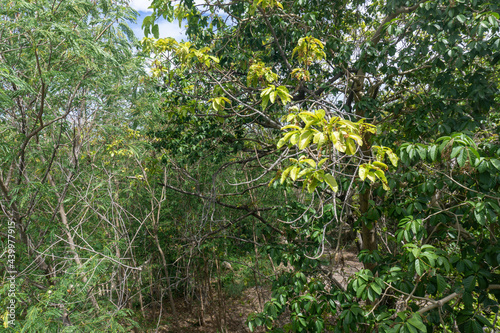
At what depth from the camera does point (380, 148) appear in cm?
209

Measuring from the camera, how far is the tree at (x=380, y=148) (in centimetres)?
200

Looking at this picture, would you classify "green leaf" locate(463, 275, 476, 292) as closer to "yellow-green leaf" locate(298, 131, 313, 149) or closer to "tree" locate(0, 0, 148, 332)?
"yellow-green leaf" locate(298, 131, 313, 149)

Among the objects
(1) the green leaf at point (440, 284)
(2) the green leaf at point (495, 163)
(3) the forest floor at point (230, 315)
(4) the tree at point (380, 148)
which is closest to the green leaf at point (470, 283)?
(4) the tree at point (380, 148)

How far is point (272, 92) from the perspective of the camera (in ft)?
7.48

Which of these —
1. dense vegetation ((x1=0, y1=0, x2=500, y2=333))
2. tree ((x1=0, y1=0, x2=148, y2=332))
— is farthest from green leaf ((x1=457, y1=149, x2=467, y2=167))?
tree ((x1=0, y1=0, x2=148, y2=332))

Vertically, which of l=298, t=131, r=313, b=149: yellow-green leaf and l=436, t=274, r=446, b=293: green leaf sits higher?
l=298, t=131, r=313, b=149: yellow-green leaf

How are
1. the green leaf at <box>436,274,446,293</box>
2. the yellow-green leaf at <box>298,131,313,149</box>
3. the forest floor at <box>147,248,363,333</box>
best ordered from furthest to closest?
the forest floor at <box>147,248,363,333</box> → the green leaf at <box>436,274,446,293</box> → the yellow-green leaf at <box>298,131,313,149</box>

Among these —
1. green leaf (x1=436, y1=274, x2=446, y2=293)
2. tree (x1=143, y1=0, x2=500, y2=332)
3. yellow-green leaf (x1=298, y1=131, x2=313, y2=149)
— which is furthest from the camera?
green leaf (x1=436, y1=274, x2=446, y2=293)

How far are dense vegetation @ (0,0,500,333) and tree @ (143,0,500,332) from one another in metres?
0.02

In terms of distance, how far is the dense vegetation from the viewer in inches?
84.1

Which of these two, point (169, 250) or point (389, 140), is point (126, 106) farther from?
point (389, 140)

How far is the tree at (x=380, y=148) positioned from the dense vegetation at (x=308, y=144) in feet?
0.07

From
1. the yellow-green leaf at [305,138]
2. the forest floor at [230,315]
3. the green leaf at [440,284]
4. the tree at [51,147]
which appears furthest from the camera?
the forest floor at [230,315]

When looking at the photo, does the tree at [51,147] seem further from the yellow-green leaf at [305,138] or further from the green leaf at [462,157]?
the green leaf at [462,157]
